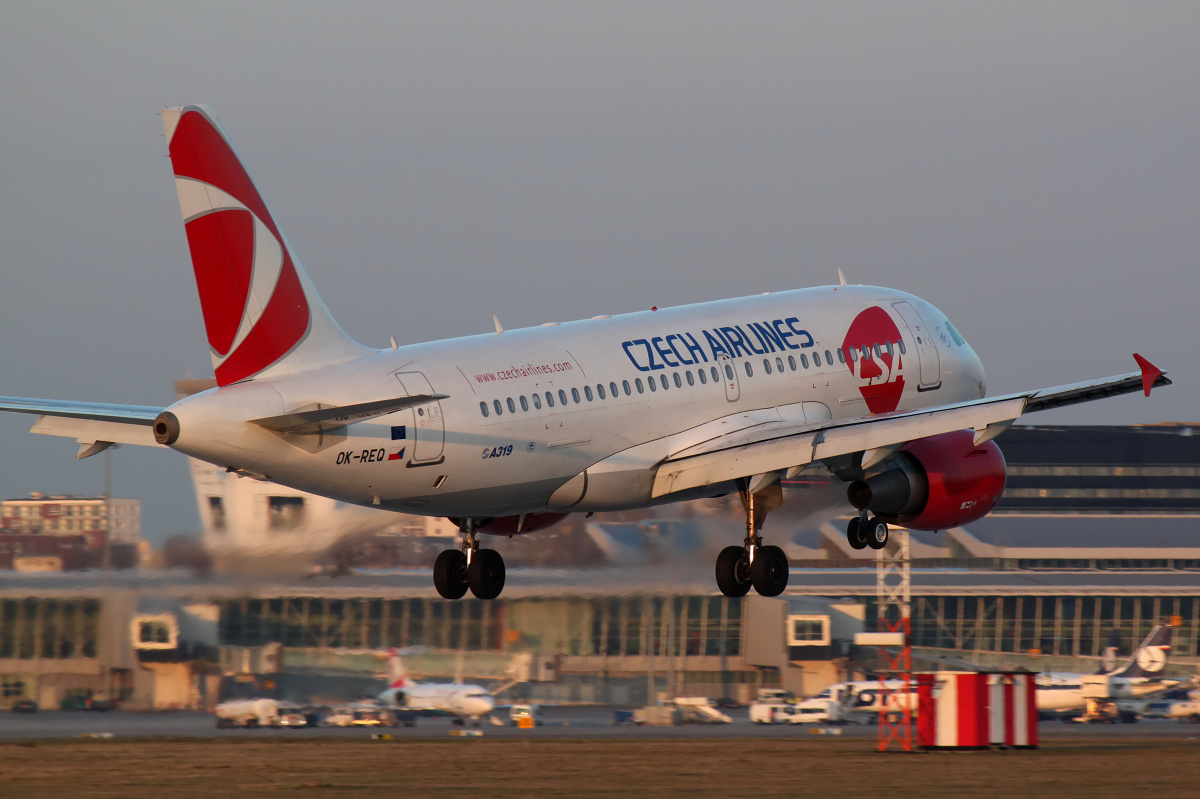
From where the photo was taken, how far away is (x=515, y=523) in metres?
32.5

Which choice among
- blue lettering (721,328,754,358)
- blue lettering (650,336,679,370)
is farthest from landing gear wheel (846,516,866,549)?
blue lettering (650,336,679,370)

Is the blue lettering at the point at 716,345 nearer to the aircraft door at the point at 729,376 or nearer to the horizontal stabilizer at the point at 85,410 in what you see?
the aircraft door at the point at 729,376

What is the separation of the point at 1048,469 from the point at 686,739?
81879mm

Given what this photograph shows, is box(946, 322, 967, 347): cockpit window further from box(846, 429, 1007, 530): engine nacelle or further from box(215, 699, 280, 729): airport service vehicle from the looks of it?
box(215, 699, 280, 729): airport service vehicle

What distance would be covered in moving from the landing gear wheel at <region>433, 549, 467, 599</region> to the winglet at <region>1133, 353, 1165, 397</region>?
13441mm

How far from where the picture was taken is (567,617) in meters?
46.8

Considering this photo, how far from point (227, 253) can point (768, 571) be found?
500 inches

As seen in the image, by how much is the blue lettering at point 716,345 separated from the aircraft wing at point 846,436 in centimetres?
167

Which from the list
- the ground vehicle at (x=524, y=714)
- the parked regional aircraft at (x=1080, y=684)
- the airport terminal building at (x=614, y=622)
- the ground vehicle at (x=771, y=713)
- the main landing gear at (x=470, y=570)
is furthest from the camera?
the parked regional aircraft at (x=1080, y=684)

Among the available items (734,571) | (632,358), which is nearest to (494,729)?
(734,571)

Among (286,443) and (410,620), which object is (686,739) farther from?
(286,443)

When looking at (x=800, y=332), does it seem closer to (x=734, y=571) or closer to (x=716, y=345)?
(x=716, y=345)

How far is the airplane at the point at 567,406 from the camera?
25.1 meters

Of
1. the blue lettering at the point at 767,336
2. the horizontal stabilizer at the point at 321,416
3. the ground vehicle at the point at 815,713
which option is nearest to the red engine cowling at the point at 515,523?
the blue lettering at the point at 767,336
